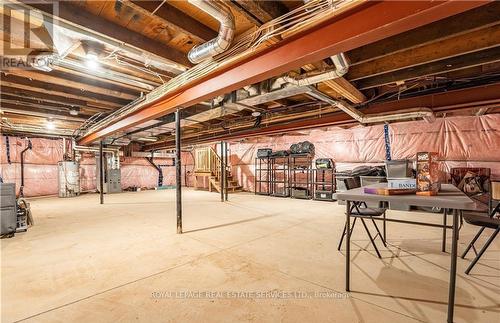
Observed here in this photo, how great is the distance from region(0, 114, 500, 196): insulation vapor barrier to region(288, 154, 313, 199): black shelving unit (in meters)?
0.55

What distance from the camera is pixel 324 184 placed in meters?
6.66

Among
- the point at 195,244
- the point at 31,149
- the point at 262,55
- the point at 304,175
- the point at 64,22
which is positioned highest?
the point at 64,22

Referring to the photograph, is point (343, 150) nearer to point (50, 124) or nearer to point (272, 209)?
point (272, 209)

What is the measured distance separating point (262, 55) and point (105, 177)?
9227 mm

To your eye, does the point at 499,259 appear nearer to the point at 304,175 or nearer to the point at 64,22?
the point at 64,22

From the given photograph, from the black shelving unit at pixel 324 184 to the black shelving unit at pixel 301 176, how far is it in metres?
0.21

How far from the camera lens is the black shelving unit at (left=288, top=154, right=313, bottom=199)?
23.2 feet

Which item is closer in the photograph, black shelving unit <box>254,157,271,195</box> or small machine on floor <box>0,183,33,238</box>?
small machine on floor <box>0,183,33,238</box>

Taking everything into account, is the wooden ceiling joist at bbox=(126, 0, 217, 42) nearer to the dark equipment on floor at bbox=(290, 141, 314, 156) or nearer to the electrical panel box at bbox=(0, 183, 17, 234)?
the electrical panel box at bbox=(0, 183, 17, 234)

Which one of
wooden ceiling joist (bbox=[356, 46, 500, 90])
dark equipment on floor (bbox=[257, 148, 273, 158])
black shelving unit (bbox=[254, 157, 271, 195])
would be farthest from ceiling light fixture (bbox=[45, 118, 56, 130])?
wooden ceiling joist (bbox=[356, 46, 500, 90])

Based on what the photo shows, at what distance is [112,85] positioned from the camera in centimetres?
357

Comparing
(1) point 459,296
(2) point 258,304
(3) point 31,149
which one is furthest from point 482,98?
(3) point 31,149

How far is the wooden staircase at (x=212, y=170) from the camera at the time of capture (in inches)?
358

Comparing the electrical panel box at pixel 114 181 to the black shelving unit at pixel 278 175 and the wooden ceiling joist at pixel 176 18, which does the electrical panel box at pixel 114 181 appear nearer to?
the black shelving unit at pixel 278 175
